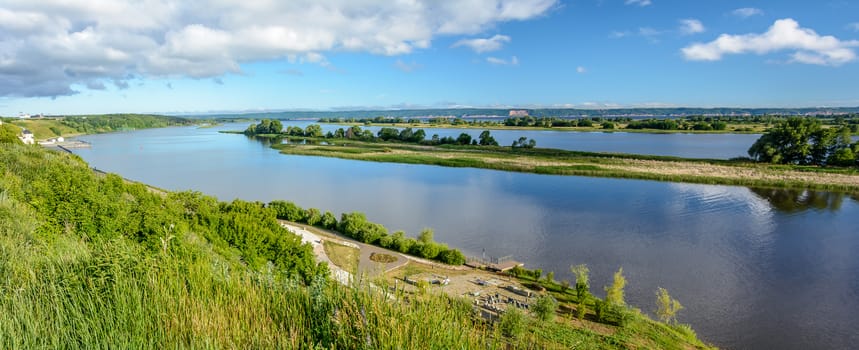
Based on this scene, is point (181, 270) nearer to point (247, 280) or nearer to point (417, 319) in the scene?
point (247, 280)

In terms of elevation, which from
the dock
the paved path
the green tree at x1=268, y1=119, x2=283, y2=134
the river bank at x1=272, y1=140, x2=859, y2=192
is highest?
the green tree at x1=268, y1=119, x2=283, y2=134

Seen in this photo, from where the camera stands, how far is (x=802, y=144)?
49.2 m

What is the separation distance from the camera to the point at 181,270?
4.80 meters

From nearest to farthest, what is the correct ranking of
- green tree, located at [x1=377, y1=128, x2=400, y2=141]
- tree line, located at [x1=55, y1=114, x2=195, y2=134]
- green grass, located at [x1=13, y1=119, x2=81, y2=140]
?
green tree, located at [x1=377, y1=128, x2=400, y2=141], green grass, located at [x1=13, y1=119, x2=81, y2=140], tree line, located at [x1=55, y1=114, x2=195, y2=134]

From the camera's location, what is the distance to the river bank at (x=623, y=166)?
39.0 metres

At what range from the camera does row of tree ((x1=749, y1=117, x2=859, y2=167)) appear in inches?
1918

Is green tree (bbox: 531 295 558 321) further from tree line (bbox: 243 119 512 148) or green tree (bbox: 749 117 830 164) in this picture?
tree line (bbox: 243 119 512 148)

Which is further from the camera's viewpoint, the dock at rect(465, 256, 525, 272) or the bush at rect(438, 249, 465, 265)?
the bush at rect(438, 249, 465, 265)

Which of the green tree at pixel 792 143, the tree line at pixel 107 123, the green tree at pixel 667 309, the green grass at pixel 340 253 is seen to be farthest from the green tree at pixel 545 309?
the tree line at pixel 107 123

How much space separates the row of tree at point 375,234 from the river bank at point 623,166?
1045 inches

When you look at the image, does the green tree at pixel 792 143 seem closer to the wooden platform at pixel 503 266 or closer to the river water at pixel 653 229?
the river water at pixel 653 229

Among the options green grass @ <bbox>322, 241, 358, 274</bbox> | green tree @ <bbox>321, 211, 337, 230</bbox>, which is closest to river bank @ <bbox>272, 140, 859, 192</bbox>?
green tree @ <bbox>321, 211, 337, 230</bbox>

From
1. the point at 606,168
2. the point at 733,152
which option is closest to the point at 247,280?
the point at 606,168

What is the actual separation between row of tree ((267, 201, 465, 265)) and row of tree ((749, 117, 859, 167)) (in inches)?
1925
